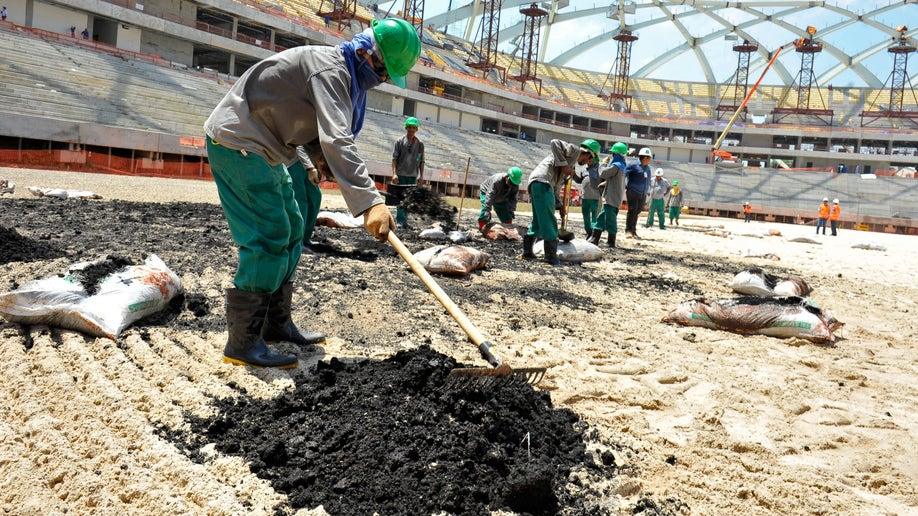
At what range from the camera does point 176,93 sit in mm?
23047

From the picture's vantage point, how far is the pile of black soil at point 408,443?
2.01 m

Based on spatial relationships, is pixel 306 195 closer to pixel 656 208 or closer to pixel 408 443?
pixel 408 443

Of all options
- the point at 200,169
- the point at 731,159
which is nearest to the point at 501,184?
the point at 200,169

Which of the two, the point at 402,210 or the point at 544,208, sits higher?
the point at 544,208

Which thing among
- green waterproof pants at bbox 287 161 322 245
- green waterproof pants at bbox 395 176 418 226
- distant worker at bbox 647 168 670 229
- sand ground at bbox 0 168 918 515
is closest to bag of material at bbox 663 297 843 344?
sand ground at bbox 0 168 918 515

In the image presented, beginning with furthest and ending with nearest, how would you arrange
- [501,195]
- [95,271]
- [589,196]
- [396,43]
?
[589,196]
[501,195]
[95,271]
[396,43]

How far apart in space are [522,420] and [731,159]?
50619 millimetres

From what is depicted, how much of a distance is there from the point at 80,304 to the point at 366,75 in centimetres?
197

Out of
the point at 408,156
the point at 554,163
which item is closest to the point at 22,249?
the point at 554,163

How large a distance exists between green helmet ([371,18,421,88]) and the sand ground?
1.60 metres

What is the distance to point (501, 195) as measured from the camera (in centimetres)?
1020

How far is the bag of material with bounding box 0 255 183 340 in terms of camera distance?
3.13 m

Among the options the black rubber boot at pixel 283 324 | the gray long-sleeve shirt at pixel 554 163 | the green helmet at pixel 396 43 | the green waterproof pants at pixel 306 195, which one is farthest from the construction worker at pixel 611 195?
the green helmet at pixel 396 43

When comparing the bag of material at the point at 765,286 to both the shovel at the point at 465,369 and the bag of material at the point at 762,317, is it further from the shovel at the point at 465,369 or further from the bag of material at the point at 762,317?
the shovel at the point at 465,369
